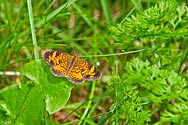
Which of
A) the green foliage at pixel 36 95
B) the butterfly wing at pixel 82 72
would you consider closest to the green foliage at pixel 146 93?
the butterfly wing at pixel 82 72

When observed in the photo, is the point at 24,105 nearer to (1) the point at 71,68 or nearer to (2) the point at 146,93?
(1) the point at 71,68

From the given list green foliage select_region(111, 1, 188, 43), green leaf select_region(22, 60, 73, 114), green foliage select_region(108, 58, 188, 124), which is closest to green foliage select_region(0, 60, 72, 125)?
green leaf select_region(22, 60, 73, 114)

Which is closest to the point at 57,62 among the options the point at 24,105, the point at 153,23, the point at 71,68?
the point at 71,68

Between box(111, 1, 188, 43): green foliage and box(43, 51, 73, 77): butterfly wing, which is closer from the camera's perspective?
box(43, 51, 73, 77): butterfly wing

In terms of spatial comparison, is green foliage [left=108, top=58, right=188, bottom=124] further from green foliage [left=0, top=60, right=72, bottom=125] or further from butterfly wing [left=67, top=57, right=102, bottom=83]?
green foliage [left=0, top=60, right=72, bottom=125]

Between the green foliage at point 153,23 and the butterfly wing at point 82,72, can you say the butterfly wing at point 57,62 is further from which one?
the green foliage at point 153,23

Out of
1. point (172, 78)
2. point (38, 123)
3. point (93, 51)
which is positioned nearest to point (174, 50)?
point (93, 51)
